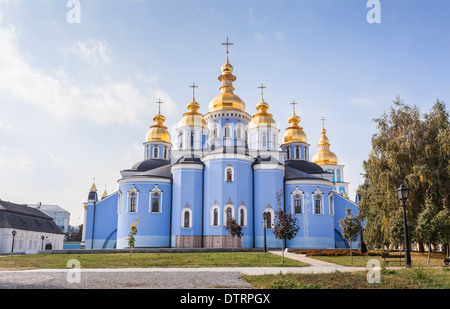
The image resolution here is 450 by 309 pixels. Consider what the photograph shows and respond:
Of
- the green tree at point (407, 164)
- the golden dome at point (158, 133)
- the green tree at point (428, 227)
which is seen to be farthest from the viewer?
the golden dome at point (158, 133)

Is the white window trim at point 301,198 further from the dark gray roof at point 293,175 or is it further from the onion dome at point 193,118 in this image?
the onion dome at point 193,118

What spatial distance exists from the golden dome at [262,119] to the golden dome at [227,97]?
159cm

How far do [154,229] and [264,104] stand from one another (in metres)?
16.3

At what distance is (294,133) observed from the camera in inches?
1918

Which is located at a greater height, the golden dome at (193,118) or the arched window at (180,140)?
the golden dome at (193,118)

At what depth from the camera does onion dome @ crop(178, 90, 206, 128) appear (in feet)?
133

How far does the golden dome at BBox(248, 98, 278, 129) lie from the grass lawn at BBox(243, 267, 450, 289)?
27497 mm

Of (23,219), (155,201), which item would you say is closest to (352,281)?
(155,201)

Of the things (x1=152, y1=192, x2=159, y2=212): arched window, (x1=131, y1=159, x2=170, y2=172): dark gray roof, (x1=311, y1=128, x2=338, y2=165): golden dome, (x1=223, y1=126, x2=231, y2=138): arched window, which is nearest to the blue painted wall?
(x1=131, y1=159, x2=170, y2=172): dark gray roof

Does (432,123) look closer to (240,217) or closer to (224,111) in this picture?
(240,217)

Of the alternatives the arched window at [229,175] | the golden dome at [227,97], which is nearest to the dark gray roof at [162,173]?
the arched window at [229,175]

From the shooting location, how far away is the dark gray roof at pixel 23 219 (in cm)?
4058

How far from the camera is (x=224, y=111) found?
38.7 m
